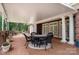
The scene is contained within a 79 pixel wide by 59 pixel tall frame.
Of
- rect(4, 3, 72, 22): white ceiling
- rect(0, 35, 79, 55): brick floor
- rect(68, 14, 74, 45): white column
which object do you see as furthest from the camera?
rect(68, 14, 74, 45): white column

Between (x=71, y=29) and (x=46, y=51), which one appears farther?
(x=71, y=29)

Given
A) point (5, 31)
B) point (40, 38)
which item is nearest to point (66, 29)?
point (40, 38)

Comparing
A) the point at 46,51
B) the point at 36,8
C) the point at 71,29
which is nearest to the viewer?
the point at 46,51

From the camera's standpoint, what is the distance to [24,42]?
6.20 metres

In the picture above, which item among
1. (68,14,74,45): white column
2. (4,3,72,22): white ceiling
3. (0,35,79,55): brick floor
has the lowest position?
(0,35,79,55): brick floor

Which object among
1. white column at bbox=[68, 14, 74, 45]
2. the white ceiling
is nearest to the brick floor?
white column at bbox=[68, 14, 74, 45]

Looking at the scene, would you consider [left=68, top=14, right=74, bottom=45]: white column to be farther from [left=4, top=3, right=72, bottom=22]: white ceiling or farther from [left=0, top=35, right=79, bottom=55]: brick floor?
[left=0, top=35, right=79, bottom=55]: brick floor

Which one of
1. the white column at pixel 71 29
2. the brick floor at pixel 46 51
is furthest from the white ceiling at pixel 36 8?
the brick floor at pixel 46 51

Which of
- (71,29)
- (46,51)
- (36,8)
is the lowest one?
(46,51)

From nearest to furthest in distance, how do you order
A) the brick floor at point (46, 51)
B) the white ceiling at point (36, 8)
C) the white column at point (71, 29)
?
the brick floor at point (46, 51), the white ceiling at point (36, 8), the white column at point (71, 29)

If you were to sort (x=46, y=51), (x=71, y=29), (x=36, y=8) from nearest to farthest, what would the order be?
1. (x=46, y=51)
2. (x=36, y=8)
3. (x=71, y=29)

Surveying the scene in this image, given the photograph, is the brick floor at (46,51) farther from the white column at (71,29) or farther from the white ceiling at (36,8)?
the white ceiling at (36,8)
